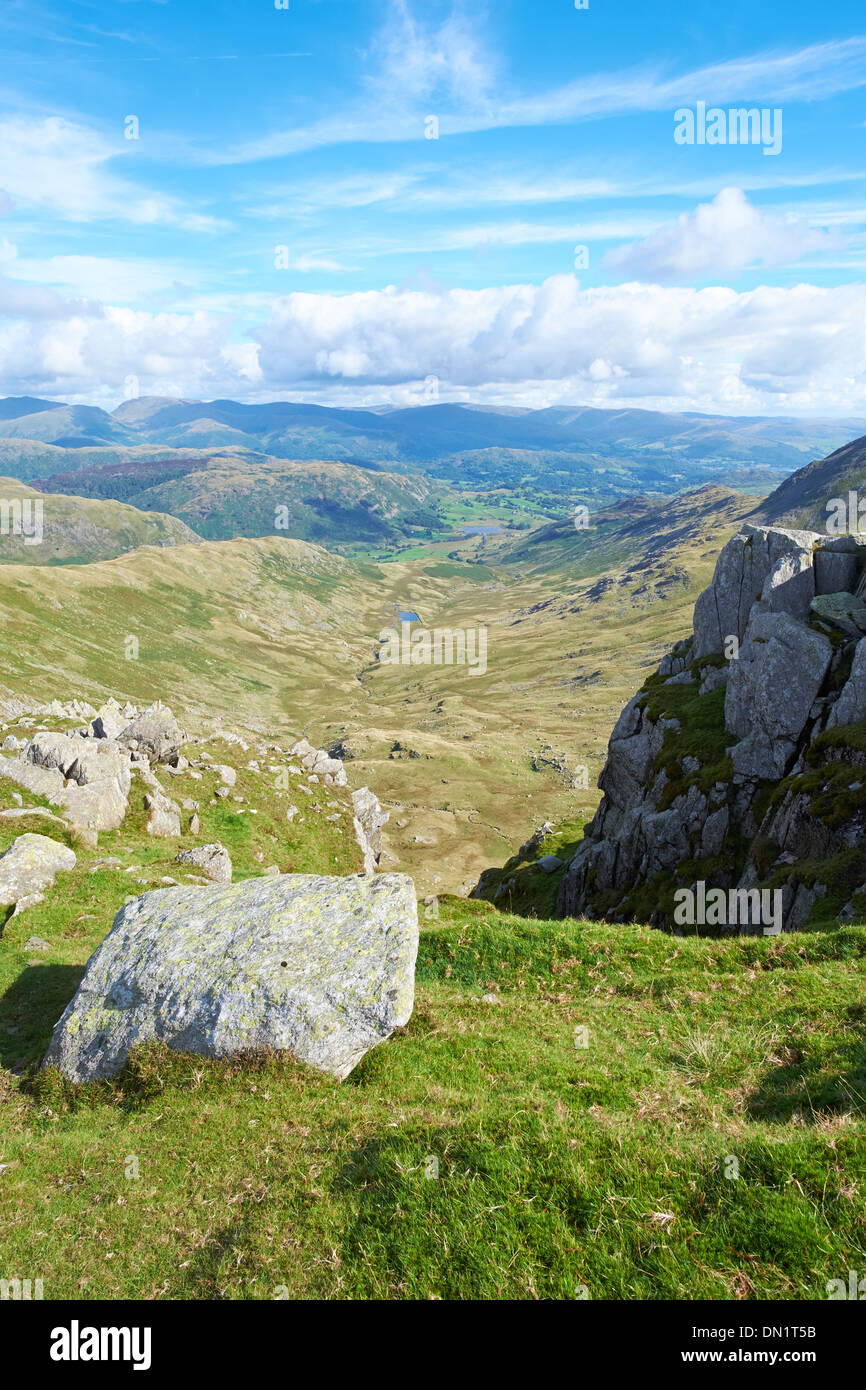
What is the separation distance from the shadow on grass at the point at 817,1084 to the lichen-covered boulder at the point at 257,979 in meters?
8.75

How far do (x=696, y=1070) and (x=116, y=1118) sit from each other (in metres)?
15.0

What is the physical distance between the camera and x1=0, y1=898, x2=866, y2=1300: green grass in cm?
934

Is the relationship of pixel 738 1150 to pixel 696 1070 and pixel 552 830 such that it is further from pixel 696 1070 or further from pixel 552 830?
pixel 552 830

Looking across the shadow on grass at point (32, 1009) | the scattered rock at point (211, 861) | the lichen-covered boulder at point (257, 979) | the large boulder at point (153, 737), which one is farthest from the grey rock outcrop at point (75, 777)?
the lichen-covered boulder at point (257, 979)

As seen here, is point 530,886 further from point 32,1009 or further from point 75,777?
point 32,1009

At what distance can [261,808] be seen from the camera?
178ft

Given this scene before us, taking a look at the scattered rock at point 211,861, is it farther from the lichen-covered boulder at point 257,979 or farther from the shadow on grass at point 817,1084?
the shadow on grass at point 817,1084

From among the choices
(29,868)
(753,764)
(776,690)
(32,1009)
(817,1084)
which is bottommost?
(32,1009)

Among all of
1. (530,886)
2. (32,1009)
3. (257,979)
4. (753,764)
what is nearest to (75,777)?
(32,1009)

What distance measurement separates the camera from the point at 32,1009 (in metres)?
22.4

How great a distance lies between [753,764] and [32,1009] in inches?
1872

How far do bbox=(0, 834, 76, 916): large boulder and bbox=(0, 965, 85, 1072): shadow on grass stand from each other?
503 centimetres

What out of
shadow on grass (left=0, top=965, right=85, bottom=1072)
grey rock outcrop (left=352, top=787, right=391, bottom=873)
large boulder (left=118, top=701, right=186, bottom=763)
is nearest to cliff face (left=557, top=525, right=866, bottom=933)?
grey rock outcrop (left=352, top=787, right=391, bottom=873)

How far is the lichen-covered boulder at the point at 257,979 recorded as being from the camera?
1698 cm
